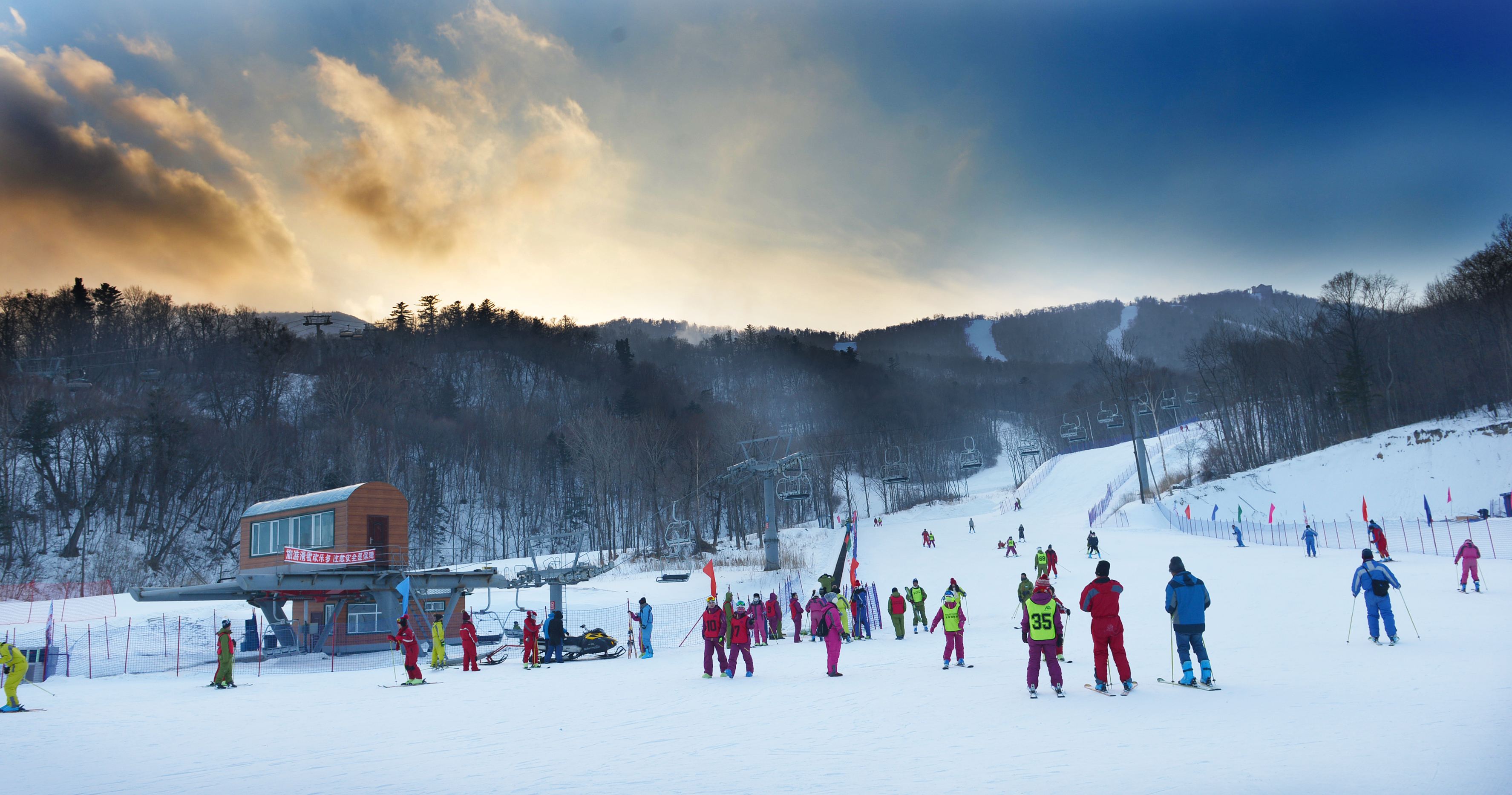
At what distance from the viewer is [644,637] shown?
66.3 feet

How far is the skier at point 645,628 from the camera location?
65.7 feet

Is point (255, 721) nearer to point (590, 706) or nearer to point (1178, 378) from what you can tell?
point (590, 706)

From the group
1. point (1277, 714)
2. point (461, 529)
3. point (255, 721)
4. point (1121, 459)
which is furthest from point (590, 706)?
point (1121, 459)

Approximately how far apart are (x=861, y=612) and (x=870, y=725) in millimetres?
12696

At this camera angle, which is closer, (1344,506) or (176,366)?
(1344,506)

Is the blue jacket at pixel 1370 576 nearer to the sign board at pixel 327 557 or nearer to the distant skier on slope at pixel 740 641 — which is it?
the distant skier on slope at pixel 740 641

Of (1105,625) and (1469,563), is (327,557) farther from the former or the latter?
(1469,563)

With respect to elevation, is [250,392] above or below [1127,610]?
above

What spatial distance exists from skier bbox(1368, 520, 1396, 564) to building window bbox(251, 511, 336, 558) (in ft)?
113

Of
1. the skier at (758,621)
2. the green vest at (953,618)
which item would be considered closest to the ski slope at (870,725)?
the green vest at (953,618)

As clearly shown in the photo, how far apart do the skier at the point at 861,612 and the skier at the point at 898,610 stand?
36.5 inches

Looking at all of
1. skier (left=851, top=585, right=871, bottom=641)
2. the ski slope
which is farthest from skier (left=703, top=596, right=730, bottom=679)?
skier (left=851, top=585, right=871, bottom=641)

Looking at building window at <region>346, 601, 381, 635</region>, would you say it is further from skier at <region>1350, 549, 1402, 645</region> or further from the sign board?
skier at <region>1350, 549, 1402, 645</region>

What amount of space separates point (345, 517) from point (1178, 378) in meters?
130
